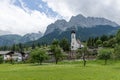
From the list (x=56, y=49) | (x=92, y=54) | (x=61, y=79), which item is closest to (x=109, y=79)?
(x=61, y=79)

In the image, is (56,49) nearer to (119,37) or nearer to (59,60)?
(59,60)

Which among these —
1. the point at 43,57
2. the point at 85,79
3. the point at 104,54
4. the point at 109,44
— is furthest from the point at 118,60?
the point at 85,79

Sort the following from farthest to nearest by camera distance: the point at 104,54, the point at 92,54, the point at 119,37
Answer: the point at 92,54, the point at 119,37, the point at 104,54

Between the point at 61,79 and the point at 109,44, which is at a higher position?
the point at 109,44

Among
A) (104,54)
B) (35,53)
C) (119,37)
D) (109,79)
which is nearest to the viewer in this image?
(109,79)

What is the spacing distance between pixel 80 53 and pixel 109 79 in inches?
4680

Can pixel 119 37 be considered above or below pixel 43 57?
above

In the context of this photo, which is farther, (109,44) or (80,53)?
(109,44)

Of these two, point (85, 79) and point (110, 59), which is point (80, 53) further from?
point (85, 79)

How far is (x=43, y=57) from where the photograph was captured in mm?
135250

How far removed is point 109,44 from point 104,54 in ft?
216

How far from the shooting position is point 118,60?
126m

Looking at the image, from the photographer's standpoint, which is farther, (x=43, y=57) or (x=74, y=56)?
(x=74, y=56)

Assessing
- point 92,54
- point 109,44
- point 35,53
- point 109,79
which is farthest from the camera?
point 109,44
